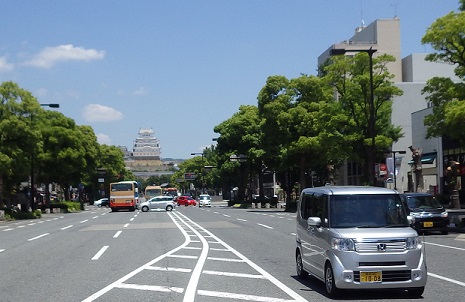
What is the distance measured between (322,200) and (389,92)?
30.8 m

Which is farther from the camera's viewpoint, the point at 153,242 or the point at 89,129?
the point at 89,129

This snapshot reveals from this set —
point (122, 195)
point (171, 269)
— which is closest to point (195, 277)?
point (171, 269)

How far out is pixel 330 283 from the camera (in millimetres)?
10727

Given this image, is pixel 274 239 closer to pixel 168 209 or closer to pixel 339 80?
pixel 339 80

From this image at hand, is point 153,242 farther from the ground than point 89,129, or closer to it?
closer to it

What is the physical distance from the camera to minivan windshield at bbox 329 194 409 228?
434 inches

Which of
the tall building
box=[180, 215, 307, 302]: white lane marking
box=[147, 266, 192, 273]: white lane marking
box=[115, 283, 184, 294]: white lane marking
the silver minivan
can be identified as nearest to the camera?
the silver minivan

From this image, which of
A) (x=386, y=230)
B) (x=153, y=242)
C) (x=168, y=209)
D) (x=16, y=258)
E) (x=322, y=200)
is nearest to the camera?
(x=386, y=230)

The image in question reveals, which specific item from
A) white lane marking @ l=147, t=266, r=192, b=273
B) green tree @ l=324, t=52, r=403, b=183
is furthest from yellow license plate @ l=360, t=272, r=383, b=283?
green tree @ l=324, t=52, r=403, b=183

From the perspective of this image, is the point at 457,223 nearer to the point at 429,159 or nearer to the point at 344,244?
the point at 344,244

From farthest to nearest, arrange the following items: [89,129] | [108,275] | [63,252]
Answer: [89,129] < [63,252] < [108,275]

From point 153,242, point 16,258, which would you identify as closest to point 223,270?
point 16,258

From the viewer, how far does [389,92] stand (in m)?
41.0

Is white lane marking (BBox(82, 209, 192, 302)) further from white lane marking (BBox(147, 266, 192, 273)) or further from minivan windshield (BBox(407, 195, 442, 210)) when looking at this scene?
minivan windshield (BBox(407, 195, 442, 210))
